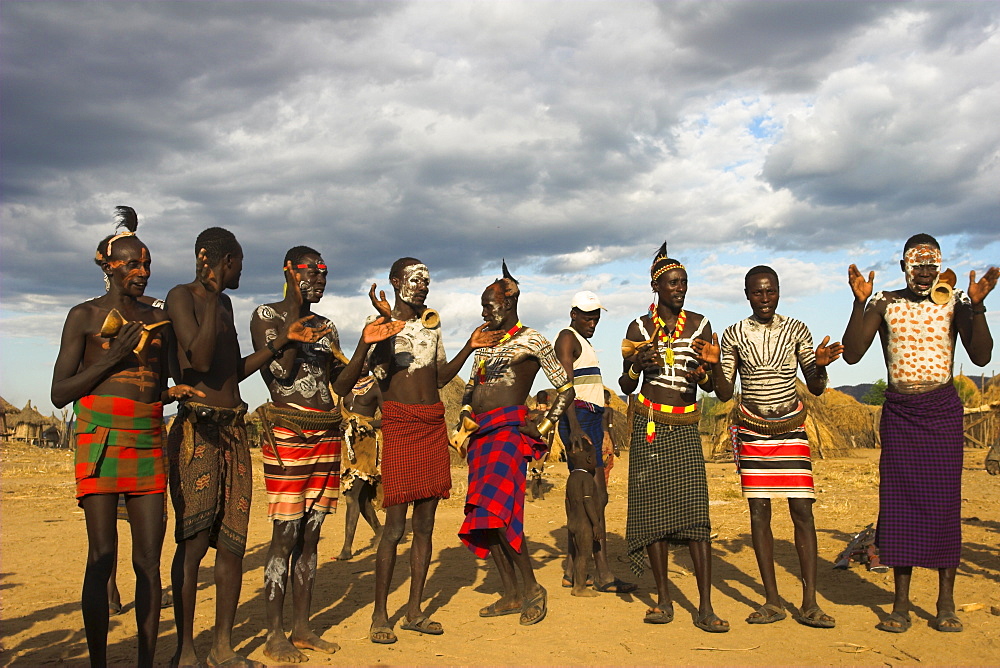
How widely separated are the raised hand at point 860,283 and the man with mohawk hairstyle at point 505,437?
219cm

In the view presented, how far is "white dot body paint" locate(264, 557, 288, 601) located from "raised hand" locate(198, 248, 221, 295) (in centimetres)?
178

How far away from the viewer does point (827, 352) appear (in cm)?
558

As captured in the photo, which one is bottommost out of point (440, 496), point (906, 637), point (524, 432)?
point (906, 637)

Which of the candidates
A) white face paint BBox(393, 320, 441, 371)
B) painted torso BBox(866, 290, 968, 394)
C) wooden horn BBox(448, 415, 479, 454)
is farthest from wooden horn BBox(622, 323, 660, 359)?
painted torso BBox(866, 290, 968, 394)

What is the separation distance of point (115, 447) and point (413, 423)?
199 centimetres

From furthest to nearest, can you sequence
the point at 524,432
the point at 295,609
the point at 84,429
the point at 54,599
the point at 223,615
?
the point at 54,599
the point at 524,432
the point at 295,609
the point at 223,615
the point at 84,429

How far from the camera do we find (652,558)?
5.79 metres

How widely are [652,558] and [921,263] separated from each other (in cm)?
287

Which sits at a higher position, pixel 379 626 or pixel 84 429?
pixel 84 429

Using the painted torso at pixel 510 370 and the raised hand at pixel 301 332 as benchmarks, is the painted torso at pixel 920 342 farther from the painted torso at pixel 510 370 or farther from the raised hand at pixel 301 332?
the raised hand at pixel 301 332

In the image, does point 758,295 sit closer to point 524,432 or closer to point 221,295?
point 524,432

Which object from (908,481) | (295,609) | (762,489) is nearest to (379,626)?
(295,609)

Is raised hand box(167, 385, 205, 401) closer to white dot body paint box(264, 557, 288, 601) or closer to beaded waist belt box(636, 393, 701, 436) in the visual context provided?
white dot body paint box(264, 557, 288, 601)

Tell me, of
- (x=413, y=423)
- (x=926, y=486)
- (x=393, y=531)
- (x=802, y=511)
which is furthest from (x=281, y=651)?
(x=926, y=486)
